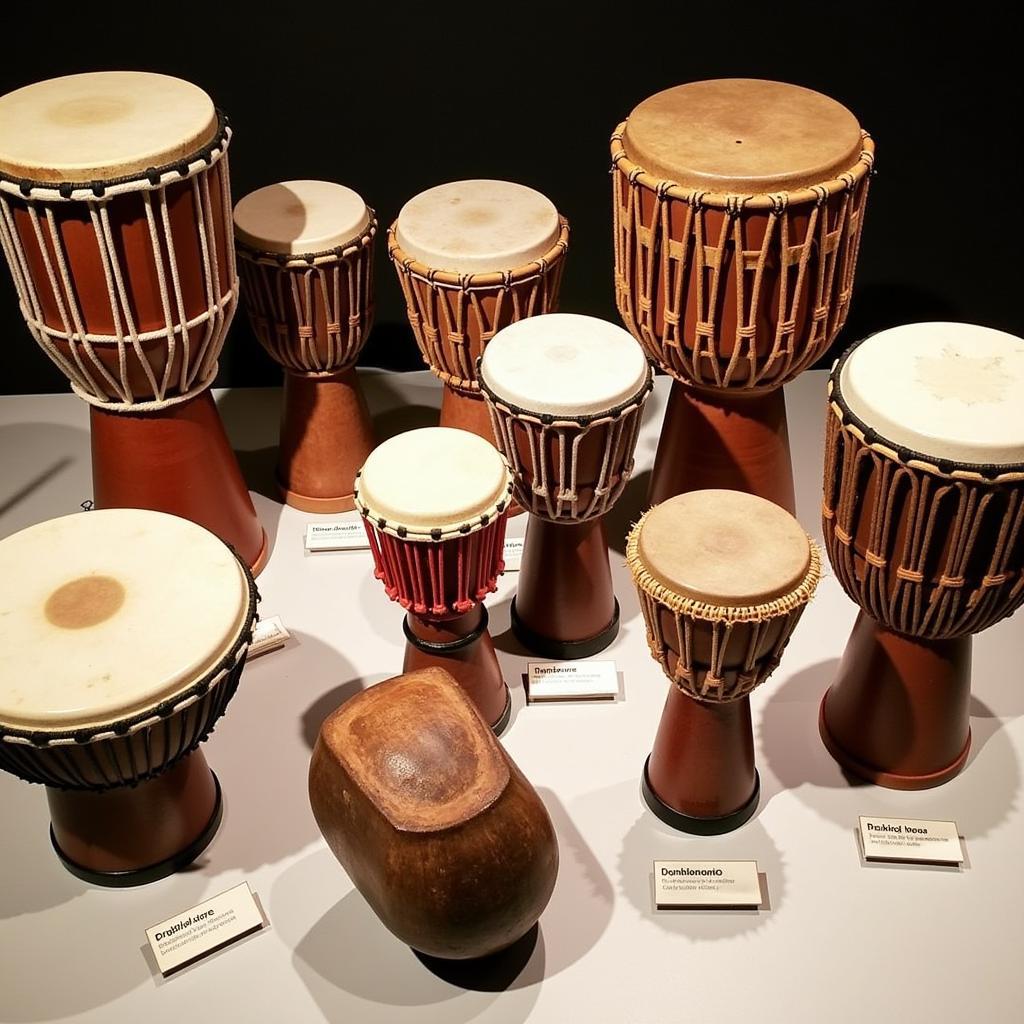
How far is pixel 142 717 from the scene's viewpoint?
191cm

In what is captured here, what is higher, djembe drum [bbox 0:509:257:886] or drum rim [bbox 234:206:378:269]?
drum rim [bbox 234:206:378:269]

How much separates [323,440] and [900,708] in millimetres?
1488

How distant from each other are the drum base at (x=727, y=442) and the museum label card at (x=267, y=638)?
0.93 metres

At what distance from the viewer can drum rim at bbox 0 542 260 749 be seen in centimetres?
187

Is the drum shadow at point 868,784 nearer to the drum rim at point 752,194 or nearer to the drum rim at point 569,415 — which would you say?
the drum rim at point 569,415

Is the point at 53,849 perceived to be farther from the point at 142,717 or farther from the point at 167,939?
the point at 142,717

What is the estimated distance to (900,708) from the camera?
2320 millimetres

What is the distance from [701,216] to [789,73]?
1084 mm

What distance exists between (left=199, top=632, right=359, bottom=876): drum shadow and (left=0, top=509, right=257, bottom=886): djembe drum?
0.09 m

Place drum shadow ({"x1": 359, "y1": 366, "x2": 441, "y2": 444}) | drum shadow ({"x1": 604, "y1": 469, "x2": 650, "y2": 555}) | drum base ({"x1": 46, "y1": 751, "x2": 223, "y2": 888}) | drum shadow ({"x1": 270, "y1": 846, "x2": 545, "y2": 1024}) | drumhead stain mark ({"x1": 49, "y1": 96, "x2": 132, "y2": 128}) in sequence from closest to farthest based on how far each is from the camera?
drum shadow ({"x1": 270, "y1": 846, "x2": 545, "y2": 1024}), drum base ({"x1": 46, "y1": 751, "x2": 223, "y2": 888}), drumhead stain mark ({"x1": 49, "y1": 96, "x2": 132, "y2": 128}), drum shadow ({"x1": 604, "y1": 469, "x2": 650, "y2": 555}), drum shadow ({"x1": 359, "y1": 366, "x2": 441, "y2": 444})

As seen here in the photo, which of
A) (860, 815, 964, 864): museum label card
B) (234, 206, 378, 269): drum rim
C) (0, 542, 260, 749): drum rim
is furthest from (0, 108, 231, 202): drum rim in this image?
(860, 815, 964, 864): museum label card

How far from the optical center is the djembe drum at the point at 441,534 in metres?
2.19

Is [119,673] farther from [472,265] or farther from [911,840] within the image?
[911,840]

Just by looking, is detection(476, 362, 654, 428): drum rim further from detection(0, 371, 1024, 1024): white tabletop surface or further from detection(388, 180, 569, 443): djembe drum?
detection(0, 371, 1024, 1024): white tabletop surface
